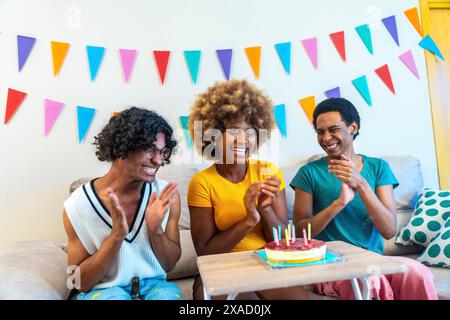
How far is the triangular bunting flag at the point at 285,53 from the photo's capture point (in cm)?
232

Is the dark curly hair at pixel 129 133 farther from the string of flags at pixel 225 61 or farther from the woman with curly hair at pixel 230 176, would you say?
the string of flags at pixel 225 61

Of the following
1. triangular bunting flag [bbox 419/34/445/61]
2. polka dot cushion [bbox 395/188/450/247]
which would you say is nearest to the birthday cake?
polka dot cushion [bbox 395/188/450/247]

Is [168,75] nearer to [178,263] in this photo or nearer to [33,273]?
[178,263]

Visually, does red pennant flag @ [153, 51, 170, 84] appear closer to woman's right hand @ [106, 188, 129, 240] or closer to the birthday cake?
woman's right hand @ [106, 188, 129, 240]

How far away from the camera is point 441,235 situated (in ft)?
5.72

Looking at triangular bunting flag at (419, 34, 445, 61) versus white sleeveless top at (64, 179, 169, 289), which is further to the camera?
triangular bunting flag at (419, 34, 445, 61)

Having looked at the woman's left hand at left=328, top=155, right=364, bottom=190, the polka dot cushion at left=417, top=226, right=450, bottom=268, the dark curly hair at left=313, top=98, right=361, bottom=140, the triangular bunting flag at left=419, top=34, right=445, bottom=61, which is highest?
the triangular bunting flag at left=419, top=34, right=445, bottom=61

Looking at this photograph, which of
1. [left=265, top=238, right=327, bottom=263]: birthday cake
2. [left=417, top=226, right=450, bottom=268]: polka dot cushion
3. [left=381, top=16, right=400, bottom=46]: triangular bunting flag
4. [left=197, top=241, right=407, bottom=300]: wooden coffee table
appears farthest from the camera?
[left=381, top=16, right=400, bottom=46]: triangular bunting flag

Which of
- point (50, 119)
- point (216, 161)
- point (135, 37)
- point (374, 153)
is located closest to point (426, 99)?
point (374, 153)

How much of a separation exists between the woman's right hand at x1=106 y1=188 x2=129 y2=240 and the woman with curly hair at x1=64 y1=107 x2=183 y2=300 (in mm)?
24

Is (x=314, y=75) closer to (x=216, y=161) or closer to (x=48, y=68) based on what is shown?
(x=216, y=161)

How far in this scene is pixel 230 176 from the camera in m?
1.48

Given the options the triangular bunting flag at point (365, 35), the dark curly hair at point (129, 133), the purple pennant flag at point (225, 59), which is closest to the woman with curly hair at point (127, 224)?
the dark curly hair at point (129, 133)

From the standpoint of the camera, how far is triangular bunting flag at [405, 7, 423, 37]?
251 cm
